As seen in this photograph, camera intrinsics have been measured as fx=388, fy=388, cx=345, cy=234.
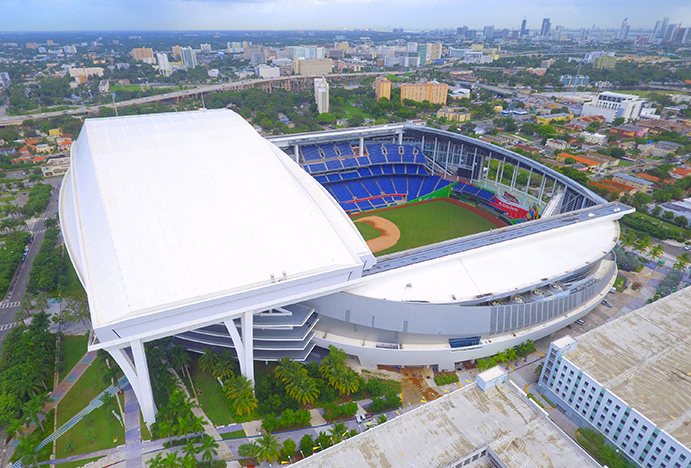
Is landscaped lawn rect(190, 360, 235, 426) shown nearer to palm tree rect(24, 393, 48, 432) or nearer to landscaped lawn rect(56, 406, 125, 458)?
landscaped lawn rect(56, 406, 125, 458)

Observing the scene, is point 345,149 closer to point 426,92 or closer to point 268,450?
point 268,450

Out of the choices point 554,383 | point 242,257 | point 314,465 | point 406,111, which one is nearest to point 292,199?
point 242,257

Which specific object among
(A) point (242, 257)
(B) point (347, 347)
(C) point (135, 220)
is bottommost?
(B) point (347, 347)

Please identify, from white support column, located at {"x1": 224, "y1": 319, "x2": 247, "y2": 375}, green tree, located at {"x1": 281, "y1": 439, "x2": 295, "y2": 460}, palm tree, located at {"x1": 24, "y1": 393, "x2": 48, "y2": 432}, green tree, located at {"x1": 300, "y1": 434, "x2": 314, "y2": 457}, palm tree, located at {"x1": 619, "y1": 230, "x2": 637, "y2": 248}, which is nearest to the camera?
green tree, located at {"x1": 281, "y1": 439, "x2": 295, "y2": 460}

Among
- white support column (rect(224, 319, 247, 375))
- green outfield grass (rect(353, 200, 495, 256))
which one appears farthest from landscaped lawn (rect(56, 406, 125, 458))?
green outfield grass (rect(353, 200, 495, 256))

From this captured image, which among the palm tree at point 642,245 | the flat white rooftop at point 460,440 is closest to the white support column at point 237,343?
the flat white rooftop at point 460,440

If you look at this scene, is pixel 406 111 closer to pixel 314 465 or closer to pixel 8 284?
pixel 8 284
